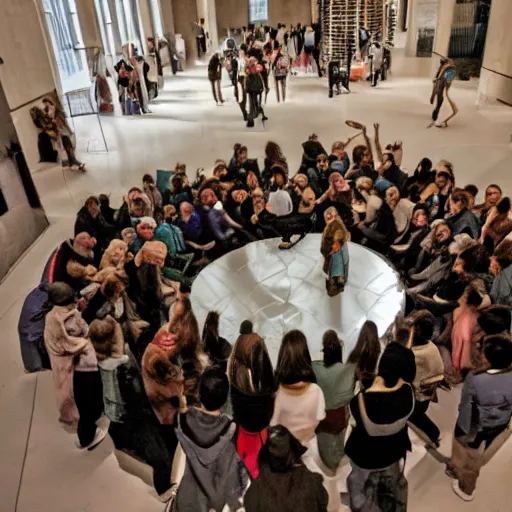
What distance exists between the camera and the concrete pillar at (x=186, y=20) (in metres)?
21.6

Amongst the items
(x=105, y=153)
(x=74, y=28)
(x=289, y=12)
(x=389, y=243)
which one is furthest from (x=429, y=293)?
(x=289, y=12)

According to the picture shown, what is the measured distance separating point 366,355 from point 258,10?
25.8 metres

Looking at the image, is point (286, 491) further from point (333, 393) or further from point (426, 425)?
point (426, 425)

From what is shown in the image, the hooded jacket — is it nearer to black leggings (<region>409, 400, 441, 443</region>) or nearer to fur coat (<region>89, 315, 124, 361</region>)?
fur coat (<region>89, 315, 124, 361</region>)

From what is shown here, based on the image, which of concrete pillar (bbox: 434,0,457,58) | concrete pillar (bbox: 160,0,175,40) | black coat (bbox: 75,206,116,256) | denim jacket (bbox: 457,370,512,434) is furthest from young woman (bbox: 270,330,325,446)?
concrete pillar (bbox: 160,0,175,40)

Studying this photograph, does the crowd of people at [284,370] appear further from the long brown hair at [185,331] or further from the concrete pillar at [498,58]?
the concrete pillar at [498,58]

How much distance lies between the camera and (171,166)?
35.5ft

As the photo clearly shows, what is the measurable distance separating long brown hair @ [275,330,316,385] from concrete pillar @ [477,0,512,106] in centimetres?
1039

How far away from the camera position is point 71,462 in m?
4.05

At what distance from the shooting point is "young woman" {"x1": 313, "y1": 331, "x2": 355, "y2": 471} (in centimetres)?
345

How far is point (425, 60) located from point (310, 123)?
8.55 m

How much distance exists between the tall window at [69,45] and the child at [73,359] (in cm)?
882

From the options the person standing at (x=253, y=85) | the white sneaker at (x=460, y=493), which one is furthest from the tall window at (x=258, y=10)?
the white sneaker at (x=460, y=493)

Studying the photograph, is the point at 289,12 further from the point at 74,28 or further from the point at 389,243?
the point at 389,243
